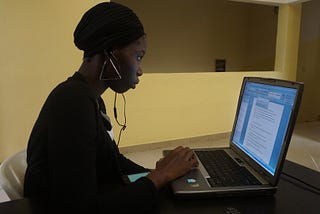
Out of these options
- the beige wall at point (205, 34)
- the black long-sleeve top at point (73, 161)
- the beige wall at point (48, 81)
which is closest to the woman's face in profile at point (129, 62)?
the black long-sleeve top at point (73, 161)

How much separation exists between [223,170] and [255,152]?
110 millimetres

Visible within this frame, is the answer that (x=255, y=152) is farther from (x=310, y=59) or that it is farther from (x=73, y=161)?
(x=310, y=59)

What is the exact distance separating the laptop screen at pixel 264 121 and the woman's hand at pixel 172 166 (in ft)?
0.64

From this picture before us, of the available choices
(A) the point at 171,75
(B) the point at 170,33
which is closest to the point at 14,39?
(A) the point at 171,75

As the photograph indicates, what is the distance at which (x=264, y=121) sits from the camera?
2.81ft

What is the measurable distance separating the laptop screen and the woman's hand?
19cm

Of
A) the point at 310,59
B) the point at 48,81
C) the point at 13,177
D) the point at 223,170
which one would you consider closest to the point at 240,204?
the point at 223,170

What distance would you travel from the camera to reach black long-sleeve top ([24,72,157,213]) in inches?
25.4

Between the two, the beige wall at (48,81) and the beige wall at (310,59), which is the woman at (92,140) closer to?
the beige wall at (48,81)

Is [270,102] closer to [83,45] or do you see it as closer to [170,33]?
[83,45]

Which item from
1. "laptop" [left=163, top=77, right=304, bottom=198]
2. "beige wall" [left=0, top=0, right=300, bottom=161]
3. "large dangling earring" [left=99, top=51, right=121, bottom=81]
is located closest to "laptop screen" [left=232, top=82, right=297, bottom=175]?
"laptop" [left=163, top=77, right=304, bottom=198]

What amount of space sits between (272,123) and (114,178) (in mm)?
477

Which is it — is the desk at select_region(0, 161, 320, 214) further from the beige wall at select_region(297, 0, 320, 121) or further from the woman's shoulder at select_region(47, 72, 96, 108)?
the beige wall at select_region(297, 0, 320, 121)

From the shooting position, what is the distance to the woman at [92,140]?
0.65m
